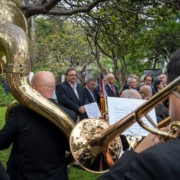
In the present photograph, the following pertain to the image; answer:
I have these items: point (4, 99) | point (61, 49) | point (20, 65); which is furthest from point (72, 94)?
point (61, 49)

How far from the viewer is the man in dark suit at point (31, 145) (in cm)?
281

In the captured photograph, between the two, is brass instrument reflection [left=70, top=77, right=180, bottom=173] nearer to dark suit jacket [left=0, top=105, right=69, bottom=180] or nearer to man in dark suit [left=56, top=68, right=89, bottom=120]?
dark suit jacket [left=0, top=105, right=69, bottom=180]

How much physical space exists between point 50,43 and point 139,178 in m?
23.1

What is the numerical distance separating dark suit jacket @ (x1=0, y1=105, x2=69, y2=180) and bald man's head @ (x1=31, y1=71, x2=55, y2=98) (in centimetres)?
21

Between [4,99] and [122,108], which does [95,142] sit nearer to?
[122,108]

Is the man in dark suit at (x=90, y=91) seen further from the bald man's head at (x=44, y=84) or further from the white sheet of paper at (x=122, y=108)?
the white sheet of paper at (x=122, y=108)

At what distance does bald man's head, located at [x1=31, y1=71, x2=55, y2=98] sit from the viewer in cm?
296

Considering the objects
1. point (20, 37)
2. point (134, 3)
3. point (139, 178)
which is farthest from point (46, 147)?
point (134, 3)

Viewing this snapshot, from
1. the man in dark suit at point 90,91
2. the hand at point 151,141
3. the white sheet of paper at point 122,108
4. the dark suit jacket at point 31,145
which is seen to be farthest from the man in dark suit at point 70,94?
the hand at point 151,141

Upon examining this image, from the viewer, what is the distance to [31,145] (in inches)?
111

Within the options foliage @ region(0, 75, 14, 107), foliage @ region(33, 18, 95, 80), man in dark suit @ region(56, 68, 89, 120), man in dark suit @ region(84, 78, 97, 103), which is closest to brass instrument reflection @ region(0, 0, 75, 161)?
man in dark suit @ region(56, 68, 89, 120)

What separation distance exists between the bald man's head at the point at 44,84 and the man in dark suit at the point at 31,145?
206mm

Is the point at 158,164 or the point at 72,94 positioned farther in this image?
the point at 72,94

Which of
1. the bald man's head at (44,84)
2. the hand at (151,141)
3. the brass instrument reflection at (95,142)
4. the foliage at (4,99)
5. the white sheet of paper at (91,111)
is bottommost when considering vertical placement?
the foliage at (4,99)
